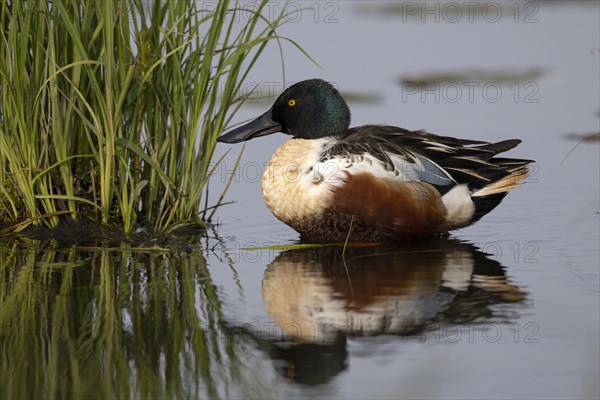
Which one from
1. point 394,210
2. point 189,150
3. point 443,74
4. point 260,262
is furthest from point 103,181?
point 443,74

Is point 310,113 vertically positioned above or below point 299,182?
above

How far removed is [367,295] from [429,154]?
1.59 meters

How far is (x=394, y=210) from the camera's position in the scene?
20.6 feet

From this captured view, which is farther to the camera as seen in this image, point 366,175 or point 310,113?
point 310,113

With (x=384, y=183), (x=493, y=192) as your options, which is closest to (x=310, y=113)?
(x=384, y=183)

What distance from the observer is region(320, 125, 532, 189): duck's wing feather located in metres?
6.39

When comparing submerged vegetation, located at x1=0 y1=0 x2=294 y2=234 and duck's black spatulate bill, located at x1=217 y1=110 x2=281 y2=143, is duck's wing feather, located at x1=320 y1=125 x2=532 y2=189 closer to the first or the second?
duck's black spatulate bill, located at x1=217 y1=110 x2=281 y2=143

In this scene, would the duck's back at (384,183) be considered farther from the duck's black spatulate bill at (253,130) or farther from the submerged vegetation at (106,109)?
the submerged vegetation at (106,109)

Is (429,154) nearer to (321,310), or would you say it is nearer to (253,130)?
(253,130)

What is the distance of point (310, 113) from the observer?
662 centimetres

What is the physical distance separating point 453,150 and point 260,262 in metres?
1.37

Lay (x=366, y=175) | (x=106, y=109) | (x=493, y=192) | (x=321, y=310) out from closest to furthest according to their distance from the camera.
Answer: (x=321, y=310), (x=106, y=109), (x=366, y=175), (x=493, y=192)

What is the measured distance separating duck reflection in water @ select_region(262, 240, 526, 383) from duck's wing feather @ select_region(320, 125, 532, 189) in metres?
0.42

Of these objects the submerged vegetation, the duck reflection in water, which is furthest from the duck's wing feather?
the submerged vegetation
